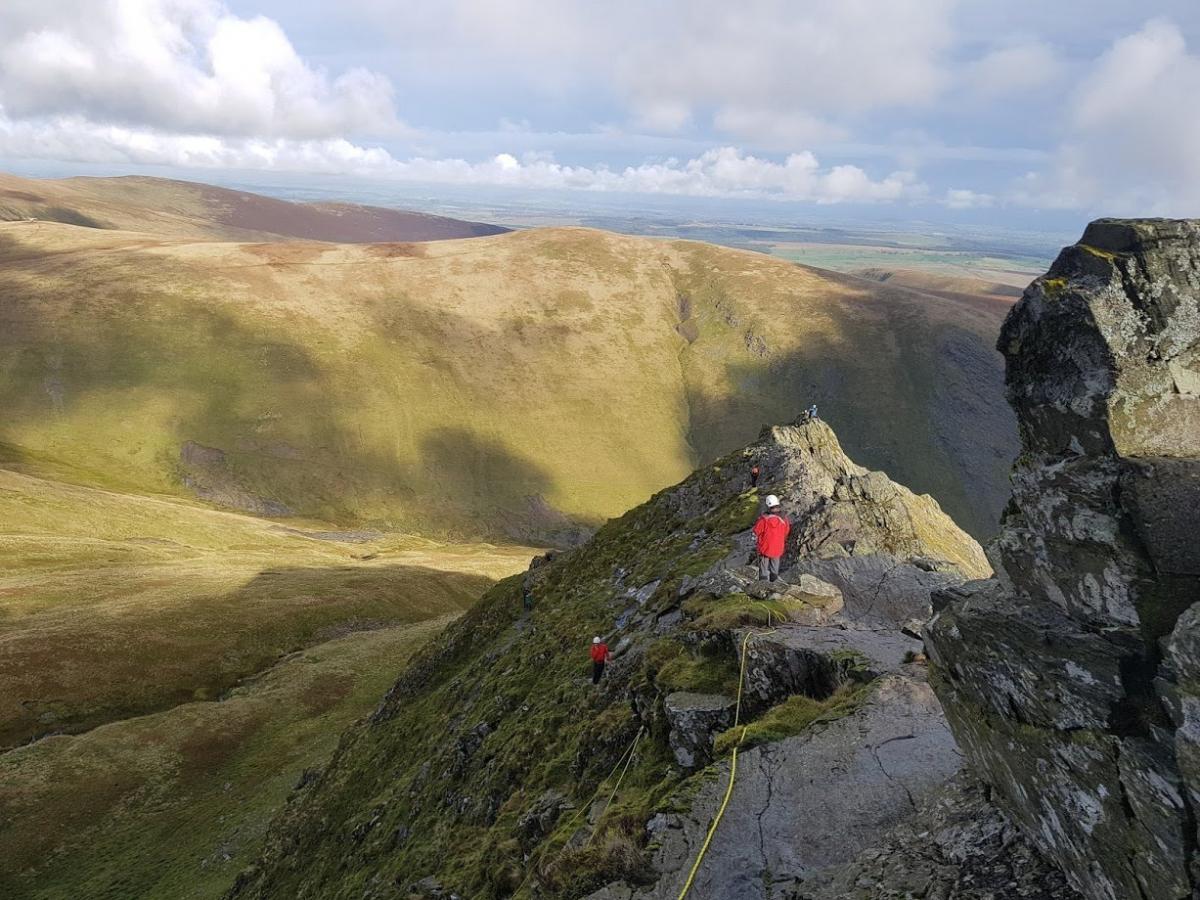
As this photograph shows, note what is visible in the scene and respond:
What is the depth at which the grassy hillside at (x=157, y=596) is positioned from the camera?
5869 cm

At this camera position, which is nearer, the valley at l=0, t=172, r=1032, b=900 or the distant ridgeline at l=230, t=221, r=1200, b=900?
the distant ridgeline at l=230, t=221, r=1200, b=900

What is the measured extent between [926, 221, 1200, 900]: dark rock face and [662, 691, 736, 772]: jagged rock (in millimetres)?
7390

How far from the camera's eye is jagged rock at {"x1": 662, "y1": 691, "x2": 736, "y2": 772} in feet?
61.4

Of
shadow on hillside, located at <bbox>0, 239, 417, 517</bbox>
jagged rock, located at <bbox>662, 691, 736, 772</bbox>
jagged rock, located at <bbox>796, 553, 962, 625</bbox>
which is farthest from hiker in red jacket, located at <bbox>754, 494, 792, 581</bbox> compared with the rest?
shadow on hillside, located at <bbox>0, 239, 417, 517</bbox>

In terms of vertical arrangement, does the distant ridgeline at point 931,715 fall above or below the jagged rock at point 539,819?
above

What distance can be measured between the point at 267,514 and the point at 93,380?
213 feet

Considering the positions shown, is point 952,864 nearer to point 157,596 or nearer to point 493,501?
point 157,596

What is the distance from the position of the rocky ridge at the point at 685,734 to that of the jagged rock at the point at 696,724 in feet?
0.20

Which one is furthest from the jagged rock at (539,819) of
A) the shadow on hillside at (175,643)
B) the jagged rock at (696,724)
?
the shadow on hillside at (175,643)

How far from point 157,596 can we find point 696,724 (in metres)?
80.2

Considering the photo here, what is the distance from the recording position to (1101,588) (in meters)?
10.4

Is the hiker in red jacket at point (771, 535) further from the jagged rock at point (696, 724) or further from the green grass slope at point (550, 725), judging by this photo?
the jagged rock at point (696, 724)

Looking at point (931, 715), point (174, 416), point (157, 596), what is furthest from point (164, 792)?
point (174, 416)

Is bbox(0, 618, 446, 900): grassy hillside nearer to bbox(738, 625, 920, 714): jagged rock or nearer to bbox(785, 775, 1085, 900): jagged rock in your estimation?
bbox(738, 625, 920, 714): jagged rock
